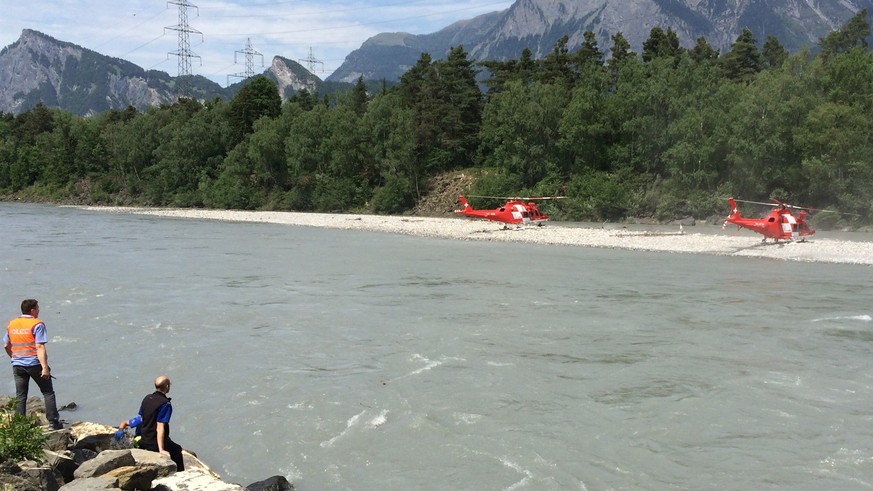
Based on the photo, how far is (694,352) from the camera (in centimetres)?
1484

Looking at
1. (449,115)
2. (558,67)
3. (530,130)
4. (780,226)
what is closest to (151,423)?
(780,226)

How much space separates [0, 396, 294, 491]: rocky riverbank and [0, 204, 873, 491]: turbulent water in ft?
4.85

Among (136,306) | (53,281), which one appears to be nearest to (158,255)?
(53,281)

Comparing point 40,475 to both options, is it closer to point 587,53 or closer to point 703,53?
point 703,53

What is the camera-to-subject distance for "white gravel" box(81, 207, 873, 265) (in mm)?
31298

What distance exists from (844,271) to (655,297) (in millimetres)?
10304

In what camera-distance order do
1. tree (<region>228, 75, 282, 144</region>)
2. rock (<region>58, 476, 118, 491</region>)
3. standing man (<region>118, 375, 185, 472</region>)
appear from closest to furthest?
1. rock (<region>58, 476, 118, 491</region>)
2. standing man (<region>118, 375, 185, 472</region>)
3. tree (<region>228, 75, 282, 144</region>)

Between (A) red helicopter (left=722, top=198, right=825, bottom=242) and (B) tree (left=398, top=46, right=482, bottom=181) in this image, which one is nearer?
(A) red helicopter (left=722, top=198, right=825, bottom=242)

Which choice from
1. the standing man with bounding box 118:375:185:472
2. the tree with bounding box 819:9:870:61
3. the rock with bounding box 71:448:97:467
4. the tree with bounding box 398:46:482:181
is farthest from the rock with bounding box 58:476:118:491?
the tree with bounding box 819:9:870:61

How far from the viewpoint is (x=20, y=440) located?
7453mm

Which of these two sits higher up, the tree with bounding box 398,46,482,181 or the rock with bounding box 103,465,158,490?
the tree with bounding box 398,46,482,181

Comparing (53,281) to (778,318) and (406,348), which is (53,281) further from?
(778,318)

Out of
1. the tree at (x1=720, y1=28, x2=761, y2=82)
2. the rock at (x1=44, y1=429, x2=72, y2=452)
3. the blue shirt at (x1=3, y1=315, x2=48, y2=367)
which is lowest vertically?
the rock at (x1=44, y1=429, x2=72, y2=452)

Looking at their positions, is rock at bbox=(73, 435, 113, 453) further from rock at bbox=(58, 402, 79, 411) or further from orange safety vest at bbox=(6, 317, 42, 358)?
rock at bbox=(58, 402, 79, 411)
